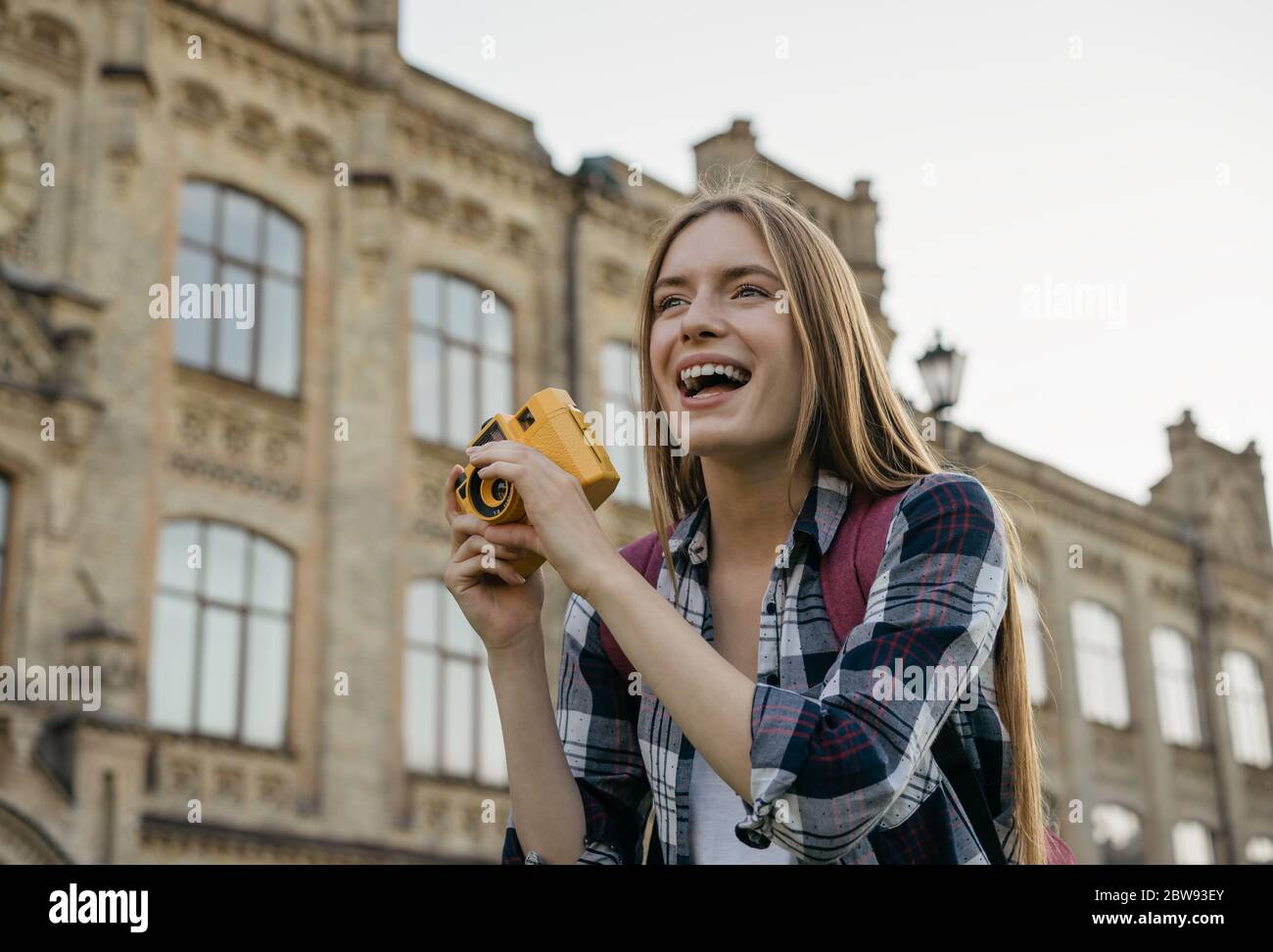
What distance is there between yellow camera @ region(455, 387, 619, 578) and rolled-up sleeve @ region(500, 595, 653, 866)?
24cm

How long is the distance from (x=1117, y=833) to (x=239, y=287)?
65.7 feet

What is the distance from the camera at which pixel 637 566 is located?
2902 mm

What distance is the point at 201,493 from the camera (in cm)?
1784

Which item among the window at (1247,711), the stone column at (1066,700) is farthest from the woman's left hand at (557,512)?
the window at (1247,711)

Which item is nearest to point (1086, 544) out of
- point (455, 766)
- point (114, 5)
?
point (455, 766)

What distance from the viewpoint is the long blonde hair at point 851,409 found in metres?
2.54

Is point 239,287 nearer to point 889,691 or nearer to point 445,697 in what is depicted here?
point 445,697

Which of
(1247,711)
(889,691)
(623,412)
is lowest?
(889,691)

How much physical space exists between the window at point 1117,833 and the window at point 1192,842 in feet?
2.85

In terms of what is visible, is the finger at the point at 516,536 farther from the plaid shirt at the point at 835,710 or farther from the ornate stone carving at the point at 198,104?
the ornate stone carving at the point at 198,104

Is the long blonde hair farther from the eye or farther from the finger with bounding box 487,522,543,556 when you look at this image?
the finger with bounding box 487,522,543,556
